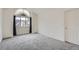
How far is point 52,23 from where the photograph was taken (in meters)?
4.62

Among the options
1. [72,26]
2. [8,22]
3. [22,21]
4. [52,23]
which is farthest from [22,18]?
[72,26]

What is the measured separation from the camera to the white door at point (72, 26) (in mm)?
3395

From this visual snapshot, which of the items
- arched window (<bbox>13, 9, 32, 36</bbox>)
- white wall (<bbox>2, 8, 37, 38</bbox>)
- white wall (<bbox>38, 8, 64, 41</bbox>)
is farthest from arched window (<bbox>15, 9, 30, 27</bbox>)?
white wall (<bbox>38, 8, 64, 41</bbox>)

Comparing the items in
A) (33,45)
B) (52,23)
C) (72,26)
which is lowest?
(33,45)

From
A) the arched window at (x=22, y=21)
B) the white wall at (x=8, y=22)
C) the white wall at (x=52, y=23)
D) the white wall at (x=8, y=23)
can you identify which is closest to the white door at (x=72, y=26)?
the white wall at (x=52, y=23)

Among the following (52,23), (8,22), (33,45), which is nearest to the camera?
(33,45)

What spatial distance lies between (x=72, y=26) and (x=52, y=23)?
122cm

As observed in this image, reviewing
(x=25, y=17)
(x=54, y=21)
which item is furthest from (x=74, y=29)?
(x=25, y=17)

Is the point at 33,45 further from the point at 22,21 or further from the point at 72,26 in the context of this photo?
the point at 72,26

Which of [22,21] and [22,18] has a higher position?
[22,18]

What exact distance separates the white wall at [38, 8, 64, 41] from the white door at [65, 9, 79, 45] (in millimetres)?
251
